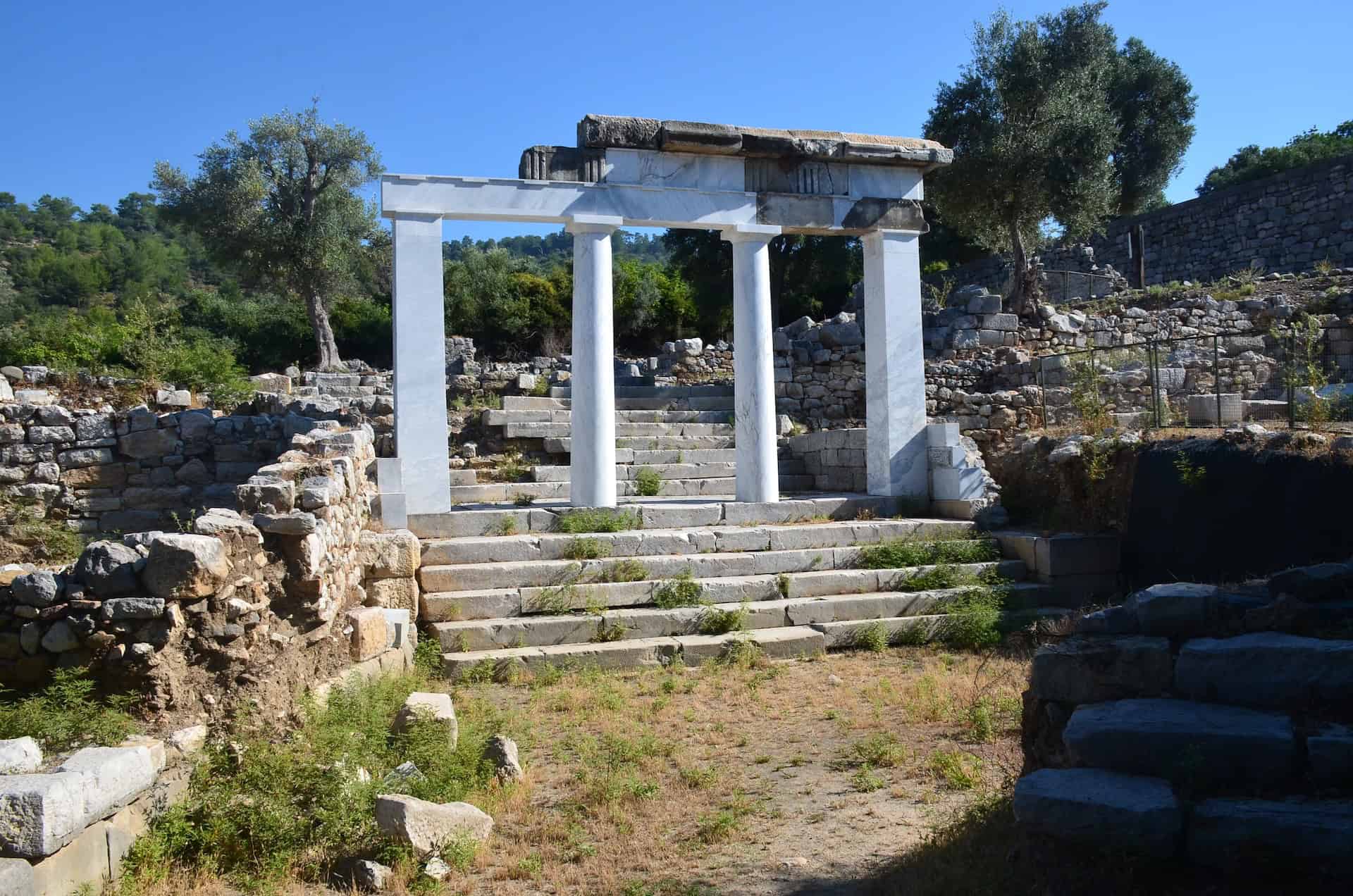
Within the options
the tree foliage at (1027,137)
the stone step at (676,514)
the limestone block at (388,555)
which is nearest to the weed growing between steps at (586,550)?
the stone step at (676,514)

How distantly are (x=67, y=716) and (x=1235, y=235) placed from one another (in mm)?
27037

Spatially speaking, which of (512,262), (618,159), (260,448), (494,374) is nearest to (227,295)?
(512,262)

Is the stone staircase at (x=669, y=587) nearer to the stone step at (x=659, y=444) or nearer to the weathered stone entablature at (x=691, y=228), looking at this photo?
the weathered stone entablature at (x=691, y=228)

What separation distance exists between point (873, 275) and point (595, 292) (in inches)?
143

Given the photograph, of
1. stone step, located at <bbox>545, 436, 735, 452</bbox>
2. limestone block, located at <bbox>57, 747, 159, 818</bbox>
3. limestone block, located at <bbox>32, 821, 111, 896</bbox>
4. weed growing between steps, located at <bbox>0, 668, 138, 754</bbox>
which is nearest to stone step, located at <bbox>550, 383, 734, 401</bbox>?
stone step, located at <bbox>545, 436, 735, 452</bbox>

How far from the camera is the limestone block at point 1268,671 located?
3.71m

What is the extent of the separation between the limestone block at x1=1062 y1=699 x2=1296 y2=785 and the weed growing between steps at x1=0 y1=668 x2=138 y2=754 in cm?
420

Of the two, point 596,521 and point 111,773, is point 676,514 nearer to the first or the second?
point 596,521

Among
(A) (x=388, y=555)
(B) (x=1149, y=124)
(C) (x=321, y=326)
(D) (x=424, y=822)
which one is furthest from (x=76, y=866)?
(B) (x=1149, y=124)

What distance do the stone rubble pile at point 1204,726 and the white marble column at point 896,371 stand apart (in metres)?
7.18

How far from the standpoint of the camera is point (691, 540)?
389 inches

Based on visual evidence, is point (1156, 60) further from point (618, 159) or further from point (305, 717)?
point (305, 717)

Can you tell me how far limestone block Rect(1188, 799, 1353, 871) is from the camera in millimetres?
3139

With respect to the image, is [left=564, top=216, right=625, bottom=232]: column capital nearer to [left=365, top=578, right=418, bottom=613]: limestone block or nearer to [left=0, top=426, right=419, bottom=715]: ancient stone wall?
[left=365, top=578, right=418, bottom=613]: limestone block
